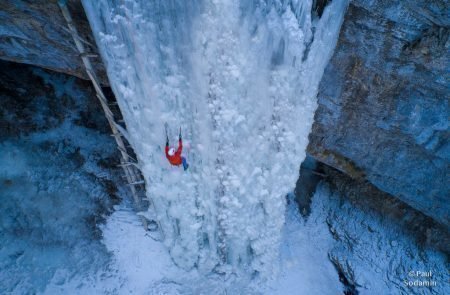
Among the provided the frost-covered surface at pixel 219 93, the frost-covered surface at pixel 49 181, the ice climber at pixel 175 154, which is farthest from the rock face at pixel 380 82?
the ice climber at pixel 175 154

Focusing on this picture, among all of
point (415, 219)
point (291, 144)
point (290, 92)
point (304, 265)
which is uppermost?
point (290, 92)

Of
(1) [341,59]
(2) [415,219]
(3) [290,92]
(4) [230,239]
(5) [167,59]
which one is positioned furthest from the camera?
(2) [415,219]

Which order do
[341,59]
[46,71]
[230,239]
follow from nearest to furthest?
[341,59], [230,239], [46,71]

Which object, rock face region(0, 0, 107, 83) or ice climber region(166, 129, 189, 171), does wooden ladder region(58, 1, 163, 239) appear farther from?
ice climber region(166, 129, 189, 171)

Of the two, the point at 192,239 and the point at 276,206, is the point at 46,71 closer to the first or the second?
the point at 192,239

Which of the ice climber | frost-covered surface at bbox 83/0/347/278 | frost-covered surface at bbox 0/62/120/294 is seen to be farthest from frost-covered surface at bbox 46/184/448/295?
the ice climber

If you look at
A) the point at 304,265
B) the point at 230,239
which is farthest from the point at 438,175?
the point at 230,239
